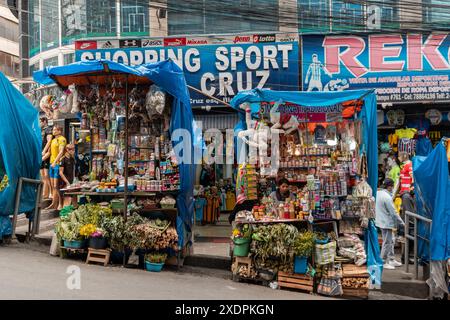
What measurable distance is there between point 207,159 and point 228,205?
68.6 inches

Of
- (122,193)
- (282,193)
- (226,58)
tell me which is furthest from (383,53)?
(122,193)

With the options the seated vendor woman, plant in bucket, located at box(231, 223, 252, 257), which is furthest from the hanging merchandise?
plant in bucket, located at box(231, 223, 252, 257)

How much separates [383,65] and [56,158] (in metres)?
8.54

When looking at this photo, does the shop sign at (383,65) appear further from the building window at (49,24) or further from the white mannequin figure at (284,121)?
the building window at (49,24)

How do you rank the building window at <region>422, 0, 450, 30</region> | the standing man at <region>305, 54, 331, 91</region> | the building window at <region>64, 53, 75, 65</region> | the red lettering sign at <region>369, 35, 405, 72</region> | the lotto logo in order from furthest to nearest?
the building window at <region>64, 53, 75, 65</region>
the building window at <region>422, 0, 450, 30</region>
the lotto logo
the standing man at <region>305, 54, 331, 91</region>
the red lettering sign at <region>369, 35, 405, 72</region>

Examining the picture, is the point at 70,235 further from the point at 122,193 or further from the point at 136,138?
the point at 136,138

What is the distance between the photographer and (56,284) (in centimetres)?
629

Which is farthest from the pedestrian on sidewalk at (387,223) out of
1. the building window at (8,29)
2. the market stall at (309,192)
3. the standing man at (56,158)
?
the building window at (8,29)

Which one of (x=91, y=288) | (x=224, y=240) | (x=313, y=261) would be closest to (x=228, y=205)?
(x=224, y=240)

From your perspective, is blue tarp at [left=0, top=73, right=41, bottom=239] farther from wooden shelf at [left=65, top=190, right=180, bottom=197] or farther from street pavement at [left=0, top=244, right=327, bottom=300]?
wooden shelf at [left=65, top=190, right=180, bottom=197]

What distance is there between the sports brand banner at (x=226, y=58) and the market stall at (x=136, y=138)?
4188 millimetres

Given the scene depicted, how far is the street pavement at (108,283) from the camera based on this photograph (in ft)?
19.6

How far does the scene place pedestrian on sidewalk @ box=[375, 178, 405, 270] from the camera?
8.91 m

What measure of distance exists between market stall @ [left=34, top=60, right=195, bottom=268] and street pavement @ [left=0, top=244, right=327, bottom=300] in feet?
2.04
